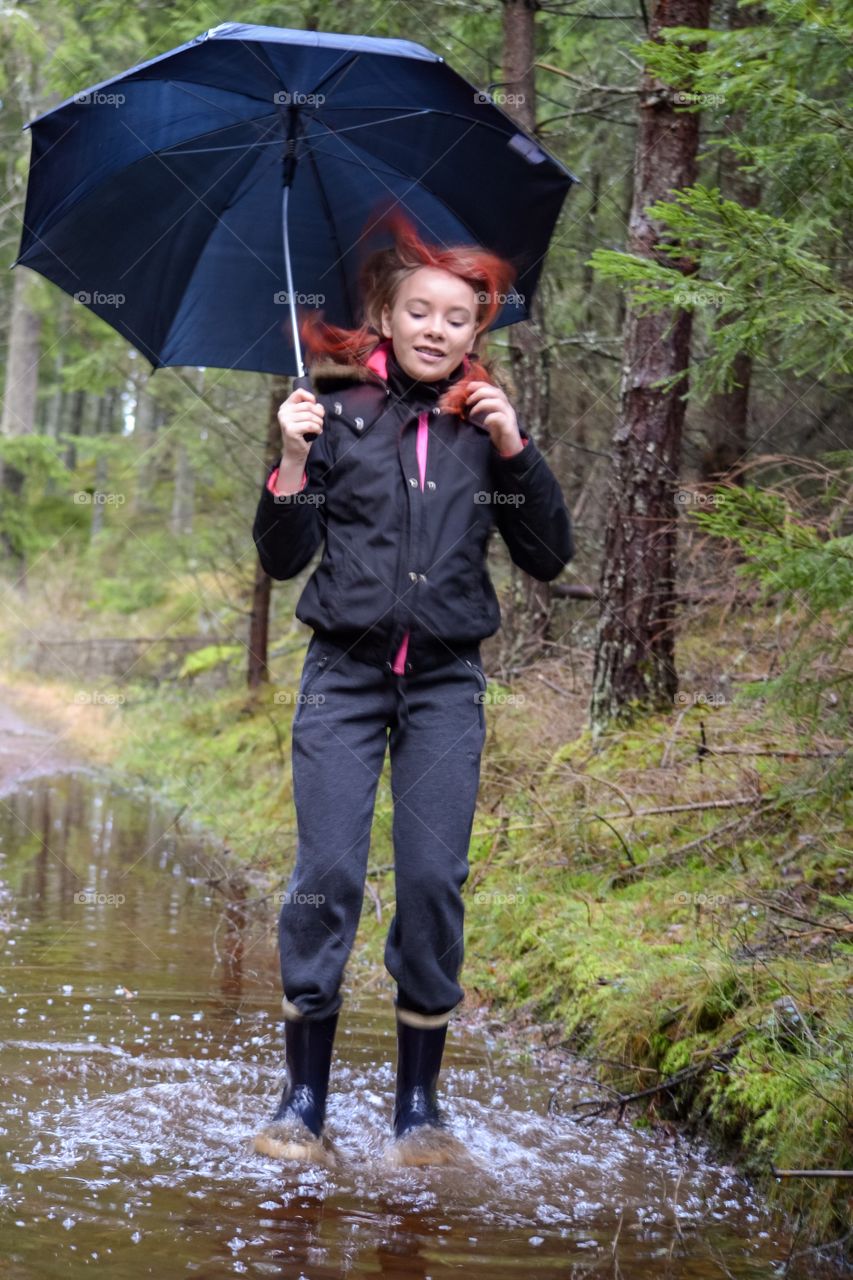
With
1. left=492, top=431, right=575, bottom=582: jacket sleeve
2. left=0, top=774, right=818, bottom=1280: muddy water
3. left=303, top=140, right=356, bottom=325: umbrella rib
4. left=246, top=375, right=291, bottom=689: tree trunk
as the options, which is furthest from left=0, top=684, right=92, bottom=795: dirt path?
left=492, top=431, right=575, bottom=582: jacket sleeve

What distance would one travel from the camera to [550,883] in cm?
571

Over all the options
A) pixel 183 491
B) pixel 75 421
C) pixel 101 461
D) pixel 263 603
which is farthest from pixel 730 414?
pixel 75 421

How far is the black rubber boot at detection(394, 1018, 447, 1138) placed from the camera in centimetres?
349

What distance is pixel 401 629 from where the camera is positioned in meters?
3.39

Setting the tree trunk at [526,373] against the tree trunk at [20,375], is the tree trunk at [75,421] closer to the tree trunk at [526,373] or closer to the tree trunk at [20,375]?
the tree trunk at [20,375]

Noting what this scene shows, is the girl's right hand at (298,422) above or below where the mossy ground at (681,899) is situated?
above

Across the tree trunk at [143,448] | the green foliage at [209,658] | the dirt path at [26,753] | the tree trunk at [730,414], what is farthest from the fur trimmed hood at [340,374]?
the tree trunk at [143,448]

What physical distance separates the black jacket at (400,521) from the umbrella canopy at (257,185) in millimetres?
289

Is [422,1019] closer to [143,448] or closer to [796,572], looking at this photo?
Result: [796,572]

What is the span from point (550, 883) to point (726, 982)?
6.18 ft

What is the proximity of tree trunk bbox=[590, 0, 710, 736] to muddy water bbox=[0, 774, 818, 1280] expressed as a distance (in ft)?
7.69

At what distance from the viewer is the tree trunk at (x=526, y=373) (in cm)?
905

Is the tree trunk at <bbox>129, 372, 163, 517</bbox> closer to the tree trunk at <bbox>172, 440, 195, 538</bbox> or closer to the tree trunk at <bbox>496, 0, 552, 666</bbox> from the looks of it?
the tree trunk at <bbox>172, 440, 195, 538</bbox>

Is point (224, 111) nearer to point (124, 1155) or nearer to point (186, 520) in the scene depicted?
point (124, 1155)
